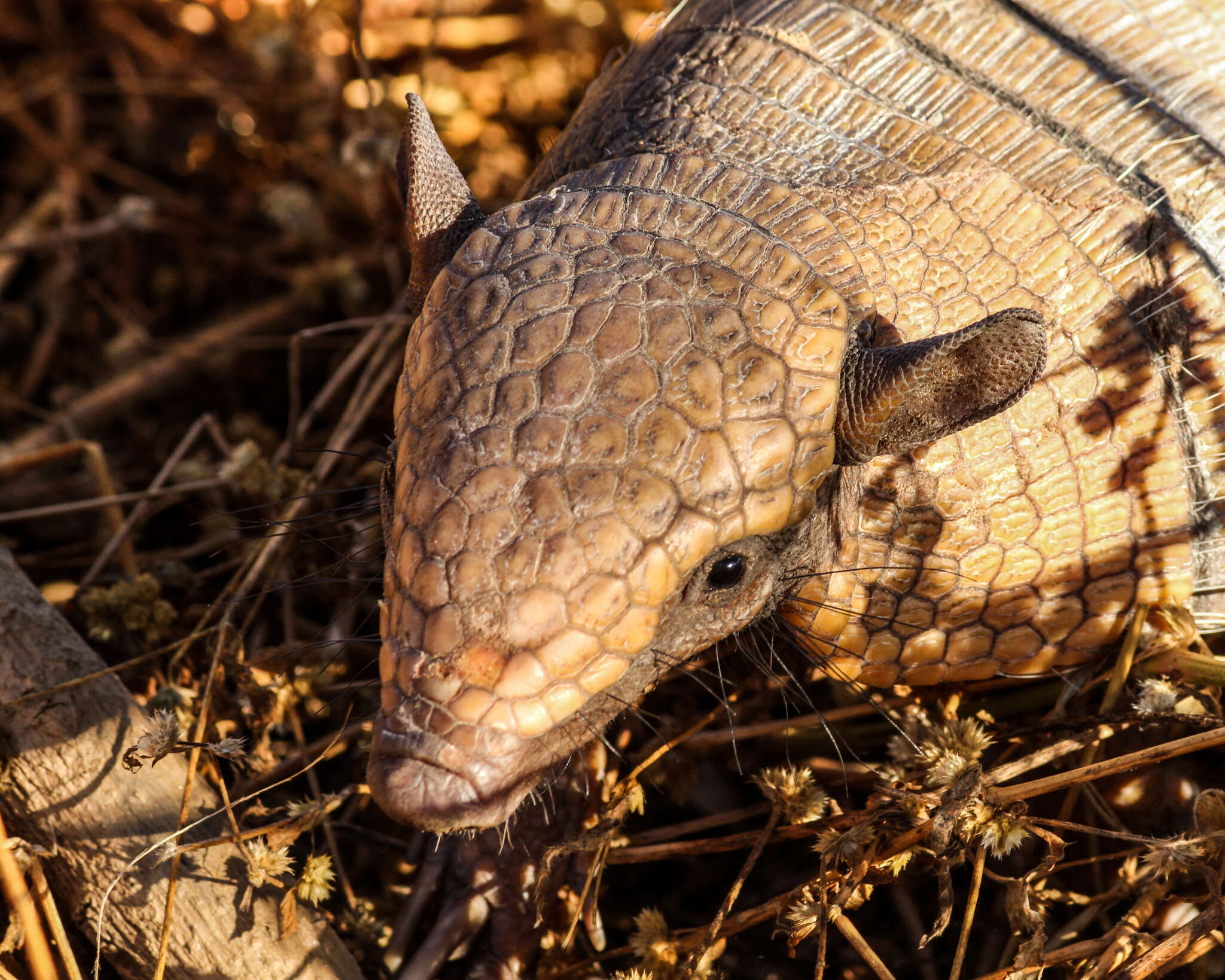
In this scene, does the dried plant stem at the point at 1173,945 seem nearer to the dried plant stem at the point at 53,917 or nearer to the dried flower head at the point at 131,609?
the dried plant stem at the point at 53,917

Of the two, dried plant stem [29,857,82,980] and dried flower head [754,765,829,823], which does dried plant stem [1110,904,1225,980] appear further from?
dried plant stem [29,857,82,980]

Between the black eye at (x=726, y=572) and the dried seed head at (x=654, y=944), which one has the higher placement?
the black eye at (x=726, y=572)

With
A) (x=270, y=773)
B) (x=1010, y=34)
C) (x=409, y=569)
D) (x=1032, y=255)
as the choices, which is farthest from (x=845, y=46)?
(x=270, y=773)

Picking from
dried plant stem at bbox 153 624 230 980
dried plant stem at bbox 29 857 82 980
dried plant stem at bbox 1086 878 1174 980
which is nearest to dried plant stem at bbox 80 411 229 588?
dried plant stem at bbox 153 624 230 980

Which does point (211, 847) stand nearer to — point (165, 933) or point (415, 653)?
point (165, 933)

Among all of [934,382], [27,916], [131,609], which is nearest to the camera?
[934,382]

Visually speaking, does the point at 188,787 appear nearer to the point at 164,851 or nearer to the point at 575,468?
the point at 164,851

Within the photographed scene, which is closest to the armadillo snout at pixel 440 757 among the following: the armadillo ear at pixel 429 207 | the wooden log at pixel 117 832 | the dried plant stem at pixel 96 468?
the wooden log at pixel 117 832

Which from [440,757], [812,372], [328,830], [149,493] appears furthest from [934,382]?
[149,493]
